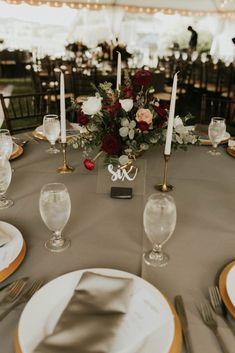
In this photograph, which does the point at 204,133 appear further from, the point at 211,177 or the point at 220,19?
the point at 220,19

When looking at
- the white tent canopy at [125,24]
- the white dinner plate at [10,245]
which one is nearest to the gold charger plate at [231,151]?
the white dinner plate at [10,245]

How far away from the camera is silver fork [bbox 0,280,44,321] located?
73cm

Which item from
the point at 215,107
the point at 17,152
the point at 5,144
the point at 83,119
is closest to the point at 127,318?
the point at 83,119

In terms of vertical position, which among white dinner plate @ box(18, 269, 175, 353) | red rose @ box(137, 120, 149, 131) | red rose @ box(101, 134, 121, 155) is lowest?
white dinner plate @ box(18, 269, 175, 353)

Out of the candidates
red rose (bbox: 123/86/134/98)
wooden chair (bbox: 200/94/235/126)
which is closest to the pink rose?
red rose (bbox: 123/86/134/98)

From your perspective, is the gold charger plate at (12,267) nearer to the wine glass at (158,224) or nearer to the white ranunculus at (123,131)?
the wine glass at (158,224)

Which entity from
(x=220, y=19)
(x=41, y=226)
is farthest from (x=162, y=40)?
(x=41, y=226)

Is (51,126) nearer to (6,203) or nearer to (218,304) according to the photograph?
(6,203)

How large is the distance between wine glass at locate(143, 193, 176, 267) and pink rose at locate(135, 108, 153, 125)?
1.49 ft

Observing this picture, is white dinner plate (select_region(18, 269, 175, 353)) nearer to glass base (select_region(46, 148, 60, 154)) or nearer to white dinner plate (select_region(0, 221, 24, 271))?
white dinner plate (select_region(0, 221, 24, 271))

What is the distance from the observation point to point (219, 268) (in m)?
0.89

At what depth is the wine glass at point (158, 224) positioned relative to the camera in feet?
2.91

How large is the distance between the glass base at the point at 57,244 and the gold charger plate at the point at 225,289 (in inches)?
17.2

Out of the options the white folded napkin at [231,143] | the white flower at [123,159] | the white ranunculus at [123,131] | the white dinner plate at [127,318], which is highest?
the white ranunculus at [123,131]
